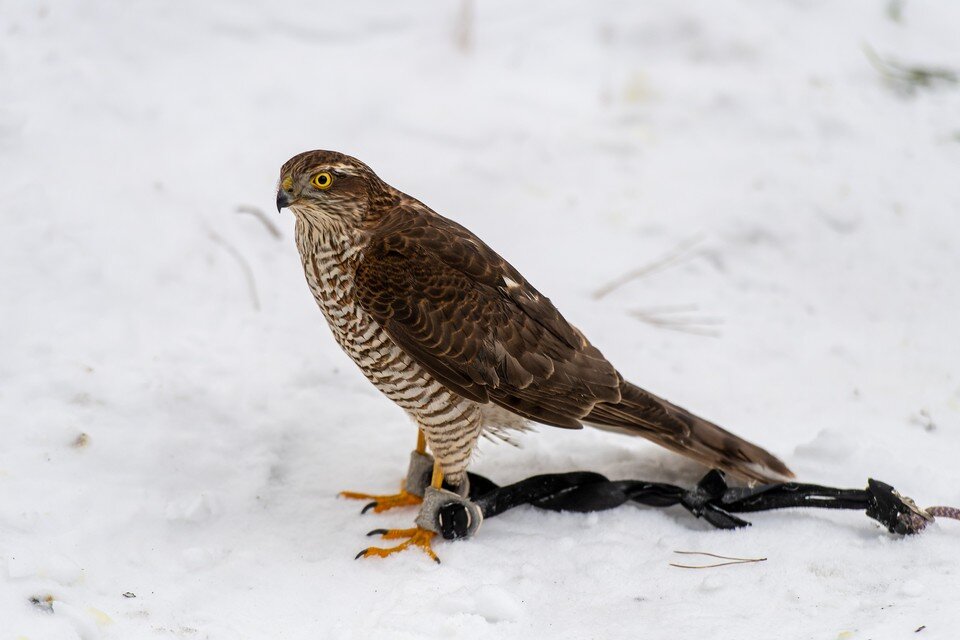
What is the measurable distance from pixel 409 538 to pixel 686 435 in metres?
1.04

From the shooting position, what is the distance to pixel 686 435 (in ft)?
11.4

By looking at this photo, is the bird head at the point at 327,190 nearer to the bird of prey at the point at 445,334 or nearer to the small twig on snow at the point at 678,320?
the bird of prey at the point at 445,334

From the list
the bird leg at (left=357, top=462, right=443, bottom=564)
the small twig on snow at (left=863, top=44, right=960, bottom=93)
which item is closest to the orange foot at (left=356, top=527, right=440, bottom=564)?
the bird leg at (left=357, top=462, right=443, bottom=564)

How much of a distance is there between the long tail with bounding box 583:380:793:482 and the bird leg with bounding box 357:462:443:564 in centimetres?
58

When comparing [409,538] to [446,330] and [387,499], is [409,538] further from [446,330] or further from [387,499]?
[446,330]

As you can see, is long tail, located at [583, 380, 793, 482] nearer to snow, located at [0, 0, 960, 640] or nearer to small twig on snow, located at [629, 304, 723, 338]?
snow, located at [0, 0, 960, 640]

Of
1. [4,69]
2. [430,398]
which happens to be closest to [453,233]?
[430,398]

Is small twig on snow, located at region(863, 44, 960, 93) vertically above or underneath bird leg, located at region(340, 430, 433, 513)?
above

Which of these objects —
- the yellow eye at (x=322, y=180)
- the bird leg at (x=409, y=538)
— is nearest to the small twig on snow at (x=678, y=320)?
the bird leg at (x=409, y=538)

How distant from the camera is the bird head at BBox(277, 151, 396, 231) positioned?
3.24 m

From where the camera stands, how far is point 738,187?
5.44m

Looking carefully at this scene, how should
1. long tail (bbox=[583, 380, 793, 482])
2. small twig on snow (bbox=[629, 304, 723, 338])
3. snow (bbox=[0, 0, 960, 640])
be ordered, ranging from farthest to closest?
1. small twig on snow (bbox=[629, 304, 723, 338])
2. long tail (bbox=[583, 380, 793, 482])
3. snow (bbox=[0, 0, 960, 640])

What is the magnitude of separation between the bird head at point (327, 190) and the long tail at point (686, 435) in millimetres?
1083

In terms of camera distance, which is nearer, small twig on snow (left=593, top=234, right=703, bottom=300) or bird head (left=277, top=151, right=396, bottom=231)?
bird head (left=277, top=151, right=396, bottom=231)
